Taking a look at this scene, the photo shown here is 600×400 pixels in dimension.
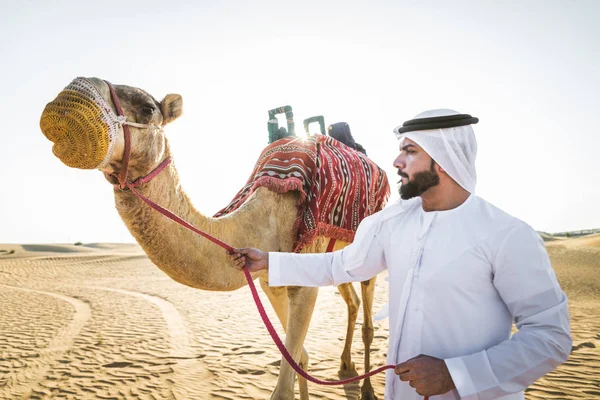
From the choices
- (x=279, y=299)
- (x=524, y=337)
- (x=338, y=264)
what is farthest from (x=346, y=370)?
(x=524, y=337)

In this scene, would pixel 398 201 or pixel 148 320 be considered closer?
pixel 398 201

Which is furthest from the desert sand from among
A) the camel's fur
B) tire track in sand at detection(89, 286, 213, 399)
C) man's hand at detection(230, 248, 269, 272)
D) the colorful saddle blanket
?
man's hand at detection(230, 248, 269, 272)

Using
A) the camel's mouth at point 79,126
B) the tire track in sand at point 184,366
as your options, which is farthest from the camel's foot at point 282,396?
the tire track in sand at point 184,366

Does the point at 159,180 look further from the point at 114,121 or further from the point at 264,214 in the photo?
the point at 264,214

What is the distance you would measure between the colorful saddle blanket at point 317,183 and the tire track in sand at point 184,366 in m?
2.87

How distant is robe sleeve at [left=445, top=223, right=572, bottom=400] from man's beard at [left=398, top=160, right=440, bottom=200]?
0.45 metres

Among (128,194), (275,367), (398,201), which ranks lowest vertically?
(275,367)

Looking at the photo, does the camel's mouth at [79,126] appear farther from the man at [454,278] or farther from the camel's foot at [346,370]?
the camel's foot at [346,370]

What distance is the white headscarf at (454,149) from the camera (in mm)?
1768

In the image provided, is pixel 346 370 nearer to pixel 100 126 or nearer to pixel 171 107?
pixel 171 107

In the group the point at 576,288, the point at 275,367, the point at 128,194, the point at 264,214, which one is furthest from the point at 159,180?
the point at 576,288

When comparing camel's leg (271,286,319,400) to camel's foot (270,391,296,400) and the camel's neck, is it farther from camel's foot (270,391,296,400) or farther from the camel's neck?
the camel's neck

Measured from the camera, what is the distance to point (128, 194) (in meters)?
2.12

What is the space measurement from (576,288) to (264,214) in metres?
16.4
